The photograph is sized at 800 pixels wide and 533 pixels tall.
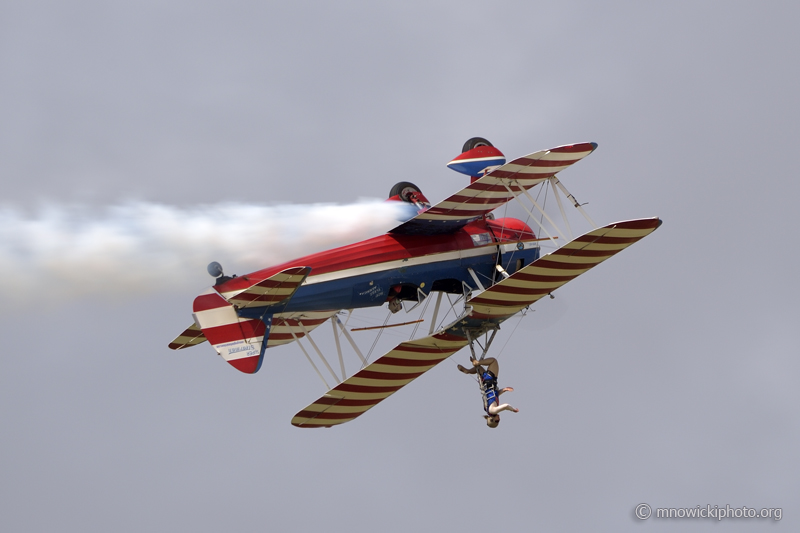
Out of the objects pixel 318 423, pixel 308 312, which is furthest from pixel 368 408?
pixel 308 312

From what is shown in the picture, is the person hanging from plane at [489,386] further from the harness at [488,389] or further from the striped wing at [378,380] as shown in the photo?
the striped wing at [378,380]

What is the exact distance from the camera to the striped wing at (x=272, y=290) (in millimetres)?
21625

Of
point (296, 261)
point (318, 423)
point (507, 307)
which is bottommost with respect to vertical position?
point (318, 423)

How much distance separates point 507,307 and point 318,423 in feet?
15.8

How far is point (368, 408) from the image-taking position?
24578mm

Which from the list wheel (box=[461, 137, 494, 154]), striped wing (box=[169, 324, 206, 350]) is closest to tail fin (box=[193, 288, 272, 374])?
striped wing (box=[169, 324, 206, 350])

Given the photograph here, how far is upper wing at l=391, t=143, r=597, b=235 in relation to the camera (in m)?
23.0

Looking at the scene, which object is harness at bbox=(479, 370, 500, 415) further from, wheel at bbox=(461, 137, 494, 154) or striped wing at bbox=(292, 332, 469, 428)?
wheel at bbox=(461, 137, 494, 154)

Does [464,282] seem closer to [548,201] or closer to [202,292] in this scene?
[548,201]

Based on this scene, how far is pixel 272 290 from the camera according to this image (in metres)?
22.0

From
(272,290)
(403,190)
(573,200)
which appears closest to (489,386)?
(573,200)

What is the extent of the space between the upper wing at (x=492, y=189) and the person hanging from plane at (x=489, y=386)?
9.78ft

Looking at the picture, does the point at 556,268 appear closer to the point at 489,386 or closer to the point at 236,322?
the point at 489,386

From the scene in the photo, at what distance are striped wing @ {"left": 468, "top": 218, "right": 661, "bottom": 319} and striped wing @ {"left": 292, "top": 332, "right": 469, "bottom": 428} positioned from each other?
1.38 metres
